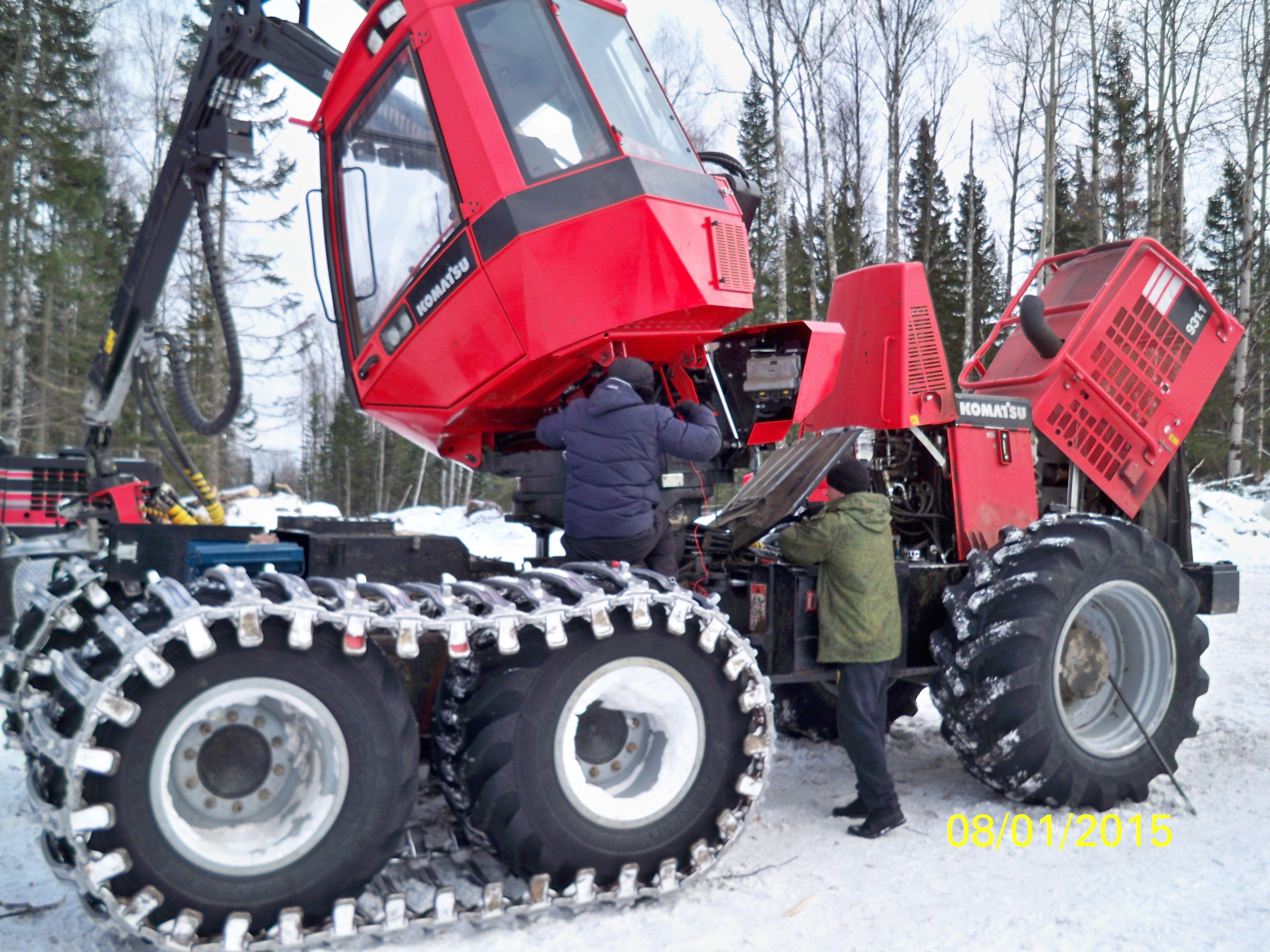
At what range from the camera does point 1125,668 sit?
480cm

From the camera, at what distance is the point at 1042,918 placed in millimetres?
3254

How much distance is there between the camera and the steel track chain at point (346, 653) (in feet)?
8.57

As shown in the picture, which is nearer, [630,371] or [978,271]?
[630,371]

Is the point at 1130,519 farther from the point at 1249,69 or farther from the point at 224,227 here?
the point at 224,227

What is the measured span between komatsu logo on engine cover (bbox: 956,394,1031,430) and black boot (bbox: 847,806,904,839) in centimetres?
197

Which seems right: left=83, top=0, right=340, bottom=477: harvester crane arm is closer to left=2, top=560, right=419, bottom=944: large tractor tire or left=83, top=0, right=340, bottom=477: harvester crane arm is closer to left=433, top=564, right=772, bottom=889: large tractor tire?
left=2, top=560, right=419, bottom=944: large tractor tire

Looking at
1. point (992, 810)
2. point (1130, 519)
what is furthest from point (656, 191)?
point (1130, 519)

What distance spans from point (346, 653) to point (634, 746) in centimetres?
116

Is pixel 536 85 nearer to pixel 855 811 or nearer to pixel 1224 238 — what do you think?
pixel 855 811

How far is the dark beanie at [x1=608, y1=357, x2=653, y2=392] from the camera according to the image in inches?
145

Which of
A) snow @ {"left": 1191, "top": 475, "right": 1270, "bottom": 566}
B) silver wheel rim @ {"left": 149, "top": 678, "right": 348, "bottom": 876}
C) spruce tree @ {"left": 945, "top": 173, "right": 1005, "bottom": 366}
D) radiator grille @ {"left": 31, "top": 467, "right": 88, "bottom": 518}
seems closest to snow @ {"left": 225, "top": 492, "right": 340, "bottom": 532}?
radiator grille @ {"left": 31, "top": 467, "right": 88, "bottom": 518}

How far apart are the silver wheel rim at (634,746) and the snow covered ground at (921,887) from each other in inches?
13.8

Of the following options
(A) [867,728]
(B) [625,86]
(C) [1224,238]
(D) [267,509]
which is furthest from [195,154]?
(C) [1224,238]
